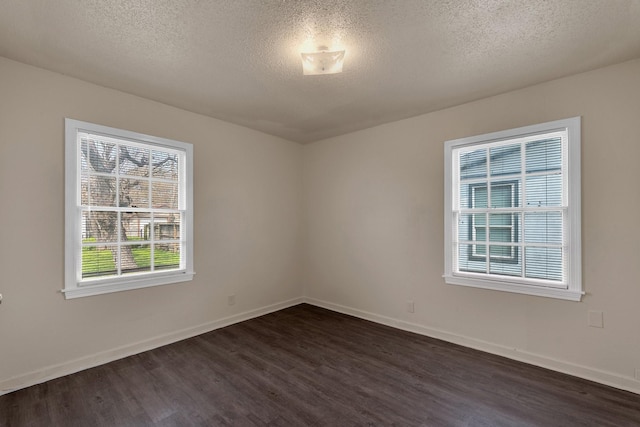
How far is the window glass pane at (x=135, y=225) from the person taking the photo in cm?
309

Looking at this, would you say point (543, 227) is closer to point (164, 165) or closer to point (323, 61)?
point (323, 61)

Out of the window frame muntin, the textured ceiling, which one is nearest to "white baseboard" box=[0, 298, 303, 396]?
the textured ceiling

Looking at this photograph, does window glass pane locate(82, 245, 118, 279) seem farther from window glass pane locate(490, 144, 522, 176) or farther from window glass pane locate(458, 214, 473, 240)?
window glass pane locate(490, 144, 522, 176)

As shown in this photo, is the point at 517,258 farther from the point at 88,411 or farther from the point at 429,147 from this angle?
the point at 88,411

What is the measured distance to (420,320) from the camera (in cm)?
362

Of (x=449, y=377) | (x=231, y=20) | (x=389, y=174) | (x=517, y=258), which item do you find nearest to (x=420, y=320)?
(x=449, y=377)

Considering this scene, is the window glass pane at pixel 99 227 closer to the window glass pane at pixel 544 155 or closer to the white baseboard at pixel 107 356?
the white baseboard at pixel 107 356

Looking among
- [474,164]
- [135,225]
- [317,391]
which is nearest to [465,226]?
[474,164]

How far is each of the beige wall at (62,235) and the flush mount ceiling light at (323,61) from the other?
6.47ft

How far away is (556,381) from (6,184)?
15.6 ft

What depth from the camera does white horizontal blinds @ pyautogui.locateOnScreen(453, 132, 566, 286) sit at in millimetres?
2820

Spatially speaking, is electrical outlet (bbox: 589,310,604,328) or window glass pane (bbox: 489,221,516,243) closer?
electrical outlet (bbox: 589,310,604,328)

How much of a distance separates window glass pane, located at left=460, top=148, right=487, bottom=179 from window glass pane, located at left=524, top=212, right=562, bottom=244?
2.06 feet

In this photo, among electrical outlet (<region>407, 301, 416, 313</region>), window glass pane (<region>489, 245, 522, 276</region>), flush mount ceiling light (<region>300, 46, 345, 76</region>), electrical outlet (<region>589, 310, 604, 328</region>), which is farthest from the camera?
electrical outlet (<region>407, 301, 416, 313</region>)
